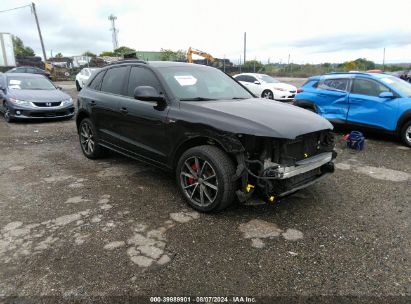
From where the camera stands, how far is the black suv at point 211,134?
11.4 feet

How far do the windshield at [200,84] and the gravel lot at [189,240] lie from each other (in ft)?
4.38

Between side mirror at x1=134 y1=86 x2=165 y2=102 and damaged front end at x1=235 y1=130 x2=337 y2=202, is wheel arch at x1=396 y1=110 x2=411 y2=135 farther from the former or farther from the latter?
side mirror at x1=134 y1=86 x2=165 y2=102

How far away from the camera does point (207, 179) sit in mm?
3707

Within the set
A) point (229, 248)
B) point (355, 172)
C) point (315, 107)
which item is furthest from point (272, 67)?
point (229, 248)

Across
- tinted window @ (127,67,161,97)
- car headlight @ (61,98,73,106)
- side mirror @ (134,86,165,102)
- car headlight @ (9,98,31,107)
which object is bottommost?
car headlight @ (61,98,73,106)

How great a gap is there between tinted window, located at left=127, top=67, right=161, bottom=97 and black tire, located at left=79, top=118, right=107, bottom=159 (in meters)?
1.24

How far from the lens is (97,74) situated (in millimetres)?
5859

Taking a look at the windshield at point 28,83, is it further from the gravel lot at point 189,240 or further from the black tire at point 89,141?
the gravel lot at point 189,240

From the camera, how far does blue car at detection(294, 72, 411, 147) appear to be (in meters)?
6.91

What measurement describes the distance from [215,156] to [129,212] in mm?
1232

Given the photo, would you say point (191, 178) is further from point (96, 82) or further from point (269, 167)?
point (96, 82)

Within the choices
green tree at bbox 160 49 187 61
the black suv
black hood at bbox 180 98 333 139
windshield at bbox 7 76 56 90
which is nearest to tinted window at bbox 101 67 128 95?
the black suv

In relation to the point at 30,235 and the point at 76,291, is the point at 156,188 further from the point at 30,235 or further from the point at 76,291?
the point at 76,291

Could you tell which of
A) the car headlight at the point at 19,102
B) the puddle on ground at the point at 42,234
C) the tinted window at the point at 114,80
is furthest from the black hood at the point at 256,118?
the car headlight at the point at 19,102
